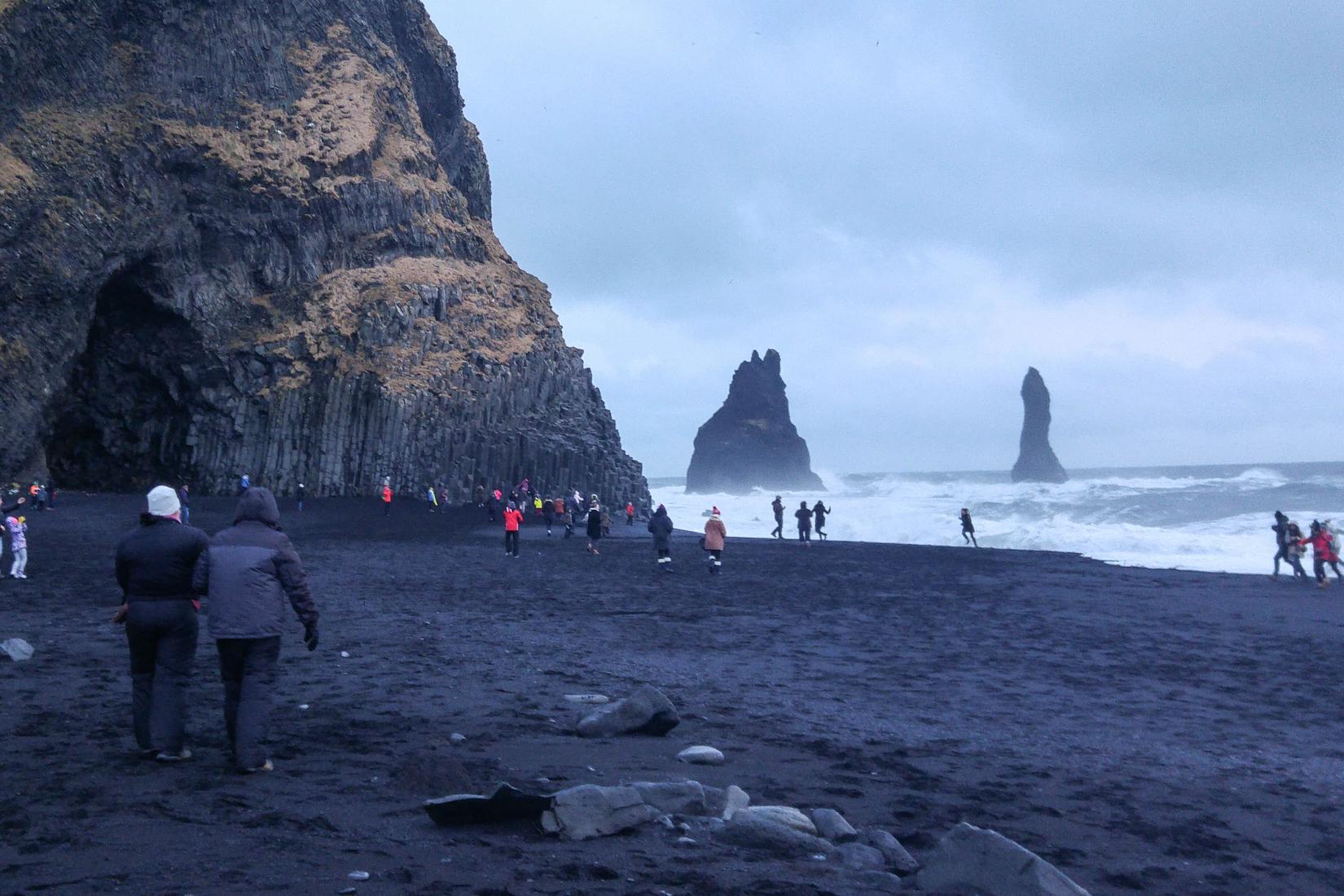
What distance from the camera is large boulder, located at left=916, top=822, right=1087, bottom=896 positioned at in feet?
14.3

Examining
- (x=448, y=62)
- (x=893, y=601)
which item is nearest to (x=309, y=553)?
(x=893, y=601)

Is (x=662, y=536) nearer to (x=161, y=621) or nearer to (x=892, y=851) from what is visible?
(x=161, y=621)

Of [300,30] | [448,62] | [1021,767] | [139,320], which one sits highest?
[448,62]

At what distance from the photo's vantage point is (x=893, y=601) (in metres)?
19.6

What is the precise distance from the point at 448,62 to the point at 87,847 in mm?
77626

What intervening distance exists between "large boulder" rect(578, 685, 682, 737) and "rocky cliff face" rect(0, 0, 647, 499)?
4224 cm

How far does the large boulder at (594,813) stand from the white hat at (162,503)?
11.1 ft

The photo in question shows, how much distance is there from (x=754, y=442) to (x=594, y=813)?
419 feet

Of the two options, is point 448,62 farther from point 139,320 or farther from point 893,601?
point 893,601

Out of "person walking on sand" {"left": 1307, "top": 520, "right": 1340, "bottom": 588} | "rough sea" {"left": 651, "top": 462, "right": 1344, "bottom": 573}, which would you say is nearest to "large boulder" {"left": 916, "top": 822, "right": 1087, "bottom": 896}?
"person walking on sand" {"left": 1307, "top": 520, "right": 1340, "bottom": 588}

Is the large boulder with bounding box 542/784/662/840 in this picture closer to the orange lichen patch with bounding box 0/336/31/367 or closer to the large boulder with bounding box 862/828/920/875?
the large boulder with bounding box 862/828/920/875

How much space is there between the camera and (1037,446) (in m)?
148

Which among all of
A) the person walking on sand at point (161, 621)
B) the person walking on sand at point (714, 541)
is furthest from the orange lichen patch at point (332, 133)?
the person walking on sand at point (161, 621)

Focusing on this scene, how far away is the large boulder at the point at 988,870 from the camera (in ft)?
14.3
